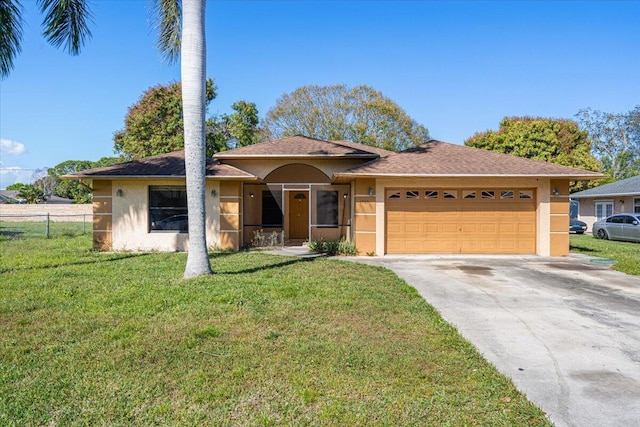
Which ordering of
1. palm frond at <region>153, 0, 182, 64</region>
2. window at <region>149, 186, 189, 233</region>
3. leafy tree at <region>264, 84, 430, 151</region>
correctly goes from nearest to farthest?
palm frond at <region>153, 0, 182, 64</region>, window at <region>149, 186, 189, 233</region>, leafy tree at <region>264, 84, 430, 151</region>

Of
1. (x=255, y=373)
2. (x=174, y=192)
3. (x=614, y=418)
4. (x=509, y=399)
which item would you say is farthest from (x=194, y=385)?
(x=174, y=192)

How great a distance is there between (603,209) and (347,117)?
1843 centimetres

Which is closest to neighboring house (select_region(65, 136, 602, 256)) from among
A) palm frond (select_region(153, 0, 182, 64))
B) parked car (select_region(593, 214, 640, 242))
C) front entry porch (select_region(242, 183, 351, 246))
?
front entry porch (select_region(242, 183, 351, 246))

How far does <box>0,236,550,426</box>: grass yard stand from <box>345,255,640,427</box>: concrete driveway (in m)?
0.34

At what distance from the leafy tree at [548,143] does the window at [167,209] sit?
2920 cm

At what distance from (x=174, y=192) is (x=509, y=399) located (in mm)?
12948

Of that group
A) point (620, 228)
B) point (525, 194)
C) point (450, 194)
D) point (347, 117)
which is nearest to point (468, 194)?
point (450, 194)

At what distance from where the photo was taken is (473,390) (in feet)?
12.4

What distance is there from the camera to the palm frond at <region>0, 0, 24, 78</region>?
10.4 m

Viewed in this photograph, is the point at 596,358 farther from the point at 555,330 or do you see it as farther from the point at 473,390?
the point at 473,390

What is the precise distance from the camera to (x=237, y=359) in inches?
173

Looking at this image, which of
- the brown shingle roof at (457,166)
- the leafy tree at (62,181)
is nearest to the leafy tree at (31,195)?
the leafy tree at (62,181)

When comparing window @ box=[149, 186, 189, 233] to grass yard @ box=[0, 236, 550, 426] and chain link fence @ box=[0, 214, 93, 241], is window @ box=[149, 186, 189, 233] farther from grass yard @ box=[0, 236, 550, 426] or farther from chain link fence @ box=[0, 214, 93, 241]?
grass yard @ box=[0, 236, 550, 426]

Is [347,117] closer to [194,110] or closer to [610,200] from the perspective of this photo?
[610,200]
